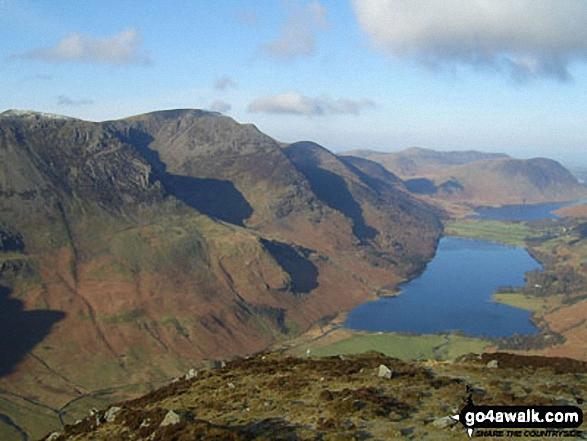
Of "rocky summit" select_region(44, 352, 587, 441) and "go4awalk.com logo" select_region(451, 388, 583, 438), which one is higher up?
"go4awalk.com logo" select_region(451, 388, 583, 438)

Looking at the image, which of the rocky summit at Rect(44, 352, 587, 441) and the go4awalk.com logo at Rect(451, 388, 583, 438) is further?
the rocky summit at Rect(44, 352, 587, 441)

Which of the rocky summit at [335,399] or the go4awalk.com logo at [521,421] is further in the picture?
the rocky summit at [335,399]

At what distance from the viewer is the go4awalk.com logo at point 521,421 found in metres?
34.7

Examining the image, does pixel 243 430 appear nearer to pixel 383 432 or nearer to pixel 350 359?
pixel 383 432

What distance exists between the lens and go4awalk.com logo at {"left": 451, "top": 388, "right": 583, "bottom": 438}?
34688 mm

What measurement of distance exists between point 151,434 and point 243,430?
6.82 m

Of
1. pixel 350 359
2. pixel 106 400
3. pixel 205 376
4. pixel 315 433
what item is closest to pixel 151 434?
pixel 315 433

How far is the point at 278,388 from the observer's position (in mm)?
50656

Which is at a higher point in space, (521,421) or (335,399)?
(521,421)

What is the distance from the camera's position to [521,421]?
35.9 metres

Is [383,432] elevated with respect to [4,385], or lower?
elevated

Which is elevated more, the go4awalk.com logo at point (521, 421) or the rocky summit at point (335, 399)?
the go4awalk.com logo at point (521, 421)

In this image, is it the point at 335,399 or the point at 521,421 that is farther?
the point at 335,399

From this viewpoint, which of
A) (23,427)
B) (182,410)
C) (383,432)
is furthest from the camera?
(23,427)
